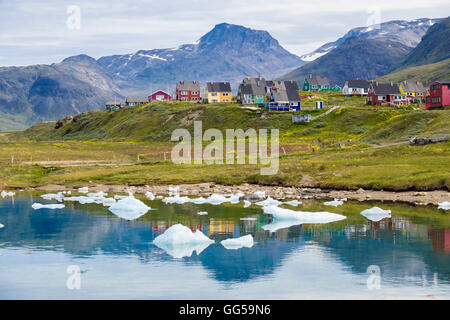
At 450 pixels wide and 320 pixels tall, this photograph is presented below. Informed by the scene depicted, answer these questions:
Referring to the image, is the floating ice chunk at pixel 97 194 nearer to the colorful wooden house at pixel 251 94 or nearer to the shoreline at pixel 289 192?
the shoreline at pixel 289 192

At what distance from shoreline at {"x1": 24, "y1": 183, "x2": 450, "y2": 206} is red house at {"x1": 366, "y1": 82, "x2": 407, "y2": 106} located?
102070mm

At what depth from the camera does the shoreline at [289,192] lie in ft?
212

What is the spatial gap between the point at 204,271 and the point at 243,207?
29210 mm

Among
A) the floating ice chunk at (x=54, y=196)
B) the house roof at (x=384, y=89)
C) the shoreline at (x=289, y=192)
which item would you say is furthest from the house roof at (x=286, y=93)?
the floating ice chunk at (x=54, y=196)

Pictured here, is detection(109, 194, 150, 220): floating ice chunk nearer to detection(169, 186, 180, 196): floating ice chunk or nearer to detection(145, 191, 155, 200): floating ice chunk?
detection(145, 191, 155, 200): floating ice chunk

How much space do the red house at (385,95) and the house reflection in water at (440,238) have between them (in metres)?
127

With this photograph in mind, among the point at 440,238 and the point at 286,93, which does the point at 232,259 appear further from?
the point at 286,93

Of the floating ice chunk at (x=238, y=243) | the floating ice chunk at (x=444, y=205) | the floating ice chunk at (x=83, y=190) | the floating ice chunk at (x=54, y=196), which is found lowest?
the floating ice chunk at (x=238, y=243)

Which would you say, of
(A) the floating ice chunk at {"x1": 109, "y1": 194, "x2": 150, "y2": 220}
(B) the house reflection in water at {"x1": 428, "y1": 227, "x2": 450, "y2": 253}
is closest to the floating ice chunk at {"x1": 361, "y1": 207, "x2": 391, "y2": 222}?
(B) the house reflection in water at {"x1": 428, "y1": 227, "x2": 450, "y2": 253}

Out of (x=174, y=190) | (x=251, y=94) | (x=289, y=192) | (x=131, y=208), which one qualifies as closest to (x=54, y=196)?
(x=174, y=190)

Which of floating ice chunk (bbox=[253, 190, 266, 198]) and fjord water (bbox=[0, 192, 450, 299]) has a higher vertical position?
floating ice chunk (bbox=[253, 190, 266, 198])

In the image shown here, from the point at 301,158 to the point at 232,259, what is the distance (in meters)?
55.8

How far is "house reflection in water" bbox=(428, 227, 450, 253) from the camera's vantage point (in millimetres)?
42884
